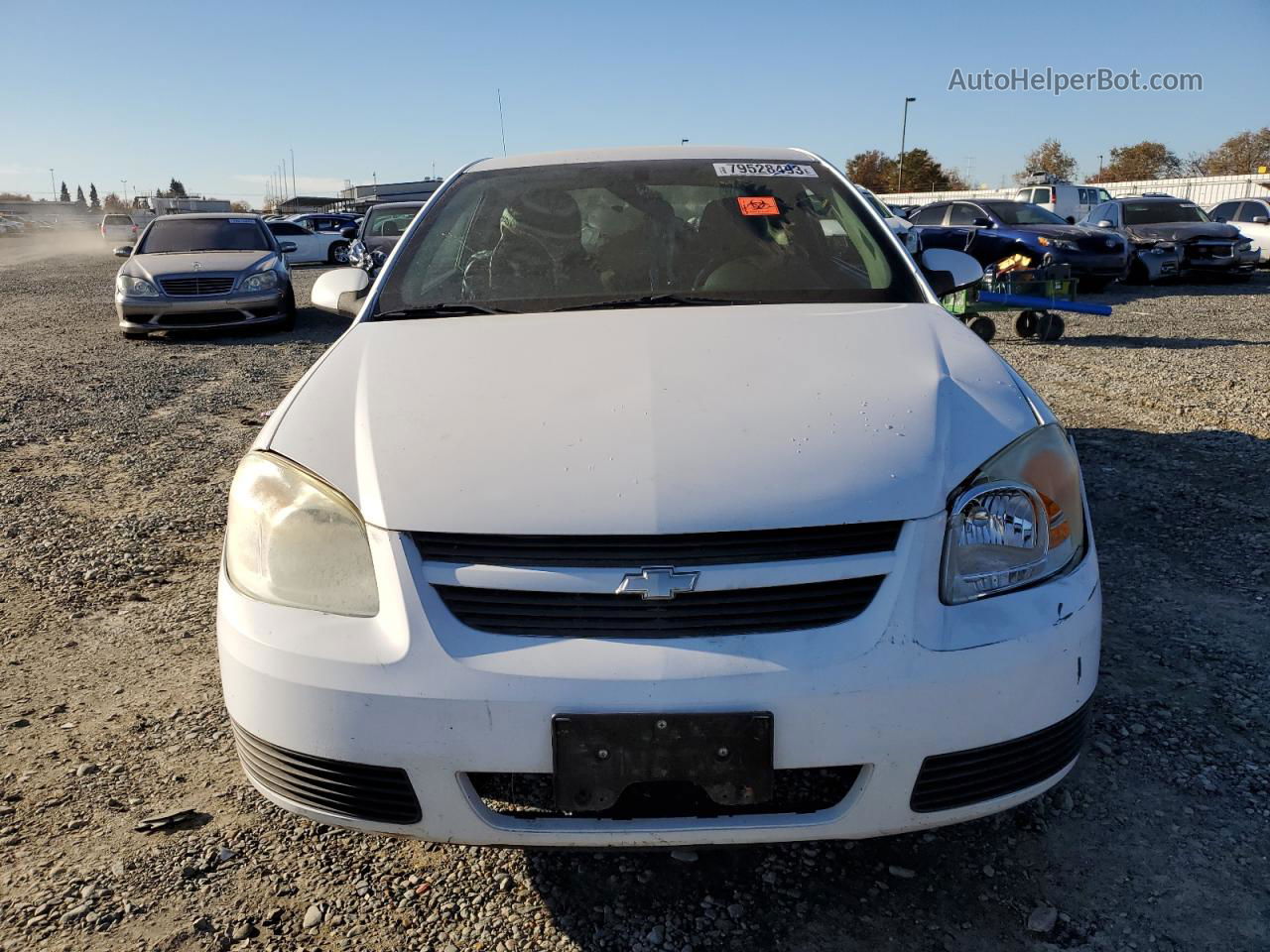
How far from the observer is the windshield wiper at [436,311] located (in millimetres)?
2646

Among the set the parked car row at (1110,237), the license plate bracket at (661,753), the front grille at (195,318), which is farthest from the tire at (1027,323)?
the license plate bracket at (661,753)

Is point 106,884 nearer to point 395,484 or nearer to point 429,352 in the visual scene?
point 395,484

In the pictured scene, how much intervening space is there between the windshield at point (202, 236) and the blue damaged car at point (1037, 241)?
29.2 ft

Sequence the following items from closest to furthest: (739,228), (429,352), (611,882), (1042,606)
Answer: (1042,606)
(611,882)
(429,352)
(739,228)

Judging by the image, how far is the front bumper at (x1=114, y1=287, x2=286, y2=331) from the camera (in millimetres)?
10508

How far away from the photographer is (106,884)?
2018 millimetres

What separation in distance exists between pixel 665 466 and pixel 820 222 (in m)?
1.64

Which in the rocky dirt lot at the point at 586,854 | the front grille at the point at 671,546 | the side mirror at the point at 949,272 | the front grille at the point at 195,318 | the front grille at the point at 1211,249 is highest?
the side mirror at the point at 949,272

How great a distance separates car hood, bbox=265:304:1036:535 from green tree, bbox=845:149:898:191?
71.2 m

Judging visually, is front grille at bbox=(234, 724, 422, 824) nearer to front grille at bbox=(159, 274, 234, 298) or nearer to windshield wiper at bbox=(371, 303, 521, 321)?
windshield wiper at bbox=(371, 303, 521, 321)

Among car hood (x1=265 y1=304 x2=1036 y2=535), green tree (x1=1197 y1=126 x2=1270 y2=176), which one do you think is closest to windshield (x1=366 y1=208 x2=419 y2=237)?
car hood (x1=265 y1=304 x2=1036 y2=535)

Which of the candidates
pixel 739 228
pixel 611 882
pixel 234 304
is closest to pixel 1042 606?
pixel 611 882

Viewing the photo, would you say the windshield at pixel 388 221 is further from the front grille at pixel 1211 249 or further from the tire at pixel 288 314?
the front grille at pixel 1211 249

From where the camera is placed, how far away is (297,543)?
1.80 metres
